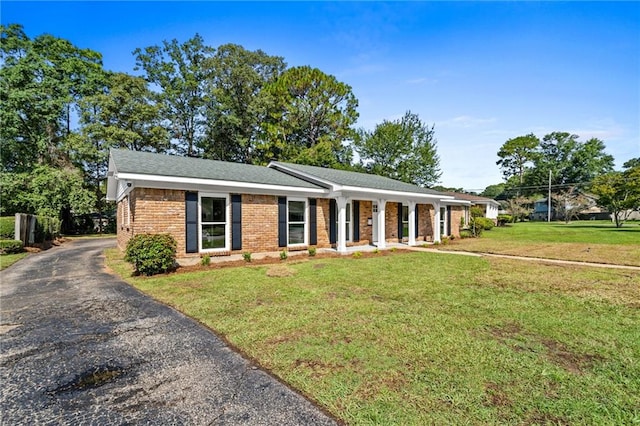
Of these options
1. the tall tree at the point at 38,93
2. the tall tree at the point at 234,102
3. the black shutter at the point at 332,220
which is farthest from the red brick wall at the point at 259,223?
the tall tree at the point at 38,93

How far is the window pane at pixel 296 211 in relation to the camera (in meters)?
12.0

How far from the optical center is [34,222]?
50.6 ft

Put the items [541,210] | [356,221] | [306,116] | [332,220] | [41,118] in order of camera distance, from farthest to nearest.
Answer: [541,210] → [306,116] → [41,118] → [356,221] → [332,220]

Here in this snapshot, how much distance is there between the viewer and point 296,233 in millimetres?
12094

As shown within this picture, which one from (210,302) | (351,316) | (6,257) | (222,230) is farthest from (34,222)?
(351,316)

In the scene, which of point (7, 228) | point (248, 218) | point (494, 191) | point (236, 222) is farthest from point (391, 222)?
point (494, 191)

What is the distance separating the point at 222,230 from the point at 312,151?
19.3m

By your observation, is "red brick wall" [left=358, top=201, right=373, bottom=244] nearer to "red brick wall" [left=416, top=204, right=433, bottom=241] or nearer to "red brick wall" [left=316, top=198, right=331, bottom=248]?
"red brick wall" [left=316, top=198, right=331, bottom=248]

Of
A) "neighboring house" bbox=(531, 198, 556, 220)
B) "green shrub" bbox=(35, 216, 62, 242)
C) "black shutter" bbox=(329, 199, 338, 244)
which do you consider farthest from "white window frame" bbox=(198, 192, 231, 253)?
"neighboring house" bbox=(531, 198, 556, 220)

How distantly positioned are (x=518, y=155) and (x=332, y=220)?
61.5m

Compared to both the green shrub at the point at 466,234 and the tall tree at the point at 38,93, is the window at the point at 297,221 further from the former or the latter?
the tall tree at the point at 38,93

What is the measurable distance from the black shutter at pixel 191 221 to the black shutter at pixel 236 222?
3.97 ft

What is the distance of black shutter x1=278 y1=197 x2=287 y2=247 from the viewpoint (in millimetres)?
11426

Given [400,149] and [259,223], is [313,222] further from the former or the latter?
[400,149]
